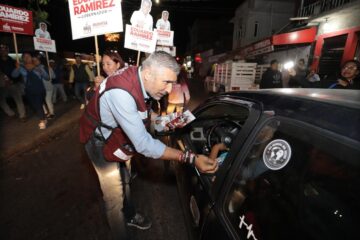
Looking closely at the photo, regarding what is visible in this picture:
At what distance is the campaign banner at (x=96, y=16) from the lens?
3937 millimetres

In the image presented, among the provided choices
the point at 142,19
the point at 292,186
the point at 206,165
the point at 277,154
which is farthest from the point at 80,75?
the point at 292,186

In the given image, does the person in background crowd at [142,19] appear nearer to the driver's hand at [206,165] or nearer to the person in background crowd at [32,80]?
the person in background crowd at [32,80]

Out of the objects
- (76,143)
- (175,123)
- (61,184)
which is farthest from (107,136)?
(76,143)

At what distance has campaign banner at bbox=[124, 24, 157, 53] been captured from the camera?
524 centimetres

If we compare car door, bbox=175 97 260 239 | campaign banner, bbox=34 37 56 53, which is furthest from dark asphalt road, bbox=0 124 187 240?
campaign banner, bbox=34 37 56 53

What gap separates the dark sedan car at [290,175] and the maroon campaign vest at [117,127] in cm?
83

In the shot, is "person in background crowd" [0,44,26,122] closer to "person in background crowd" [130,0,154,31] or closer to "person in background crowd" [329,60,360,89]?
"person in background crowd" [130,0,154,31]

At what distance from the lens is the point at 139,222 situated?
2.58m

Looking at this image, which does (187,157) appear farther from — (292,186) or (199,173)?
(292,186)

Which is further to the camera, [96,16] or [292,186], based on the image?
[96,16]

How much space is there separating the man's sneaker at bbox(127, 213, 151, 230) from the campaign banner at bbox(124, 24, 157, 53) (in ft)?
13.3

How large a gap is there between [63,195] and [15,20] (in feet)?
19.7

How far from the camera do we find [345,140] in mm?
790

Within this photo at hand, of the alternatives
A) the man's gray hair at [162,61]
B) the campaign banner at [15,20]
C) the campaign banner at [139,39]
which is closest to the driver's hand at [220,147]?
the man's gray hair at [162,61]
